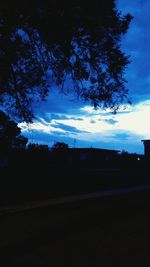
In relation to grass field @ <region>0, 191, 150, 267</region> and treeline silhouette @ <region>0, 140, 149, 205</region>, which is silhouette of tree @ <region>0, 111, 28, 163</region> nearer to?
treeline silhouette @ <region>0, 140, 149, 205</region>

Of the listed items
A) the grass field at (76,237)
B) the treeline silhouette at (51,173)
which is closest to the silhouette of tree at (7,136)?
the treeline silhouette at (51,173)

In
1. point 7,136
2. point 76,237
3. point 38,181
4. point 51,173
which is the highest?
point 7,136

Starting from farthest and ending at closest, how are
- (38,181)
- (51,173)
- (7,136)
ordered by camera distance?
(7,136) → (51,173) → (38,181)

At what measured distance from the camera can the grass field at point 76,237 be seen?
4984 millimetres

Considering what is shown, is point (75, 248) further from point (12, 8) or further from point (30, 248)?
point (12, 8)

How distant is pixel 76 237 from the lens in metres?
6.57

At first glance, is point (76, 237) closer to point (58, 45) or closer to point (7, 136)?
point (58, 45)

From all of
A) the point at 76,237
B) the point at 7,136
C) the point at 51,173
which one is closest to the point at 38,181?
the point at 51,173

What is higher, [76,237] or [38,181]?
[38,181]

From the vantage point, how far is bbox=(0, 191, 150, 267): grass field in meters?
4.98

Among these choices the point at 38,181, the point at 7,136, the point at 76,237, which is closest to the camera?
the point at 76,237

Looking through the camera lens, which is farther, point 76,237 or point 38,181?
point 38,181

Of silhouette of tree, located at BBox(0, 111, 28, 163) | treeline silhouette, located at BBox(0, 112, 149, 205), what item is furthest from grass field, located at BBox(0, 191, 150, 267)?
silhouette of tree, located at BBox(0, 111, 28, 163)

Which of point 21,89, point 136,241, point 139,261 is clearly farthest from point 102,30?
point 139,261
